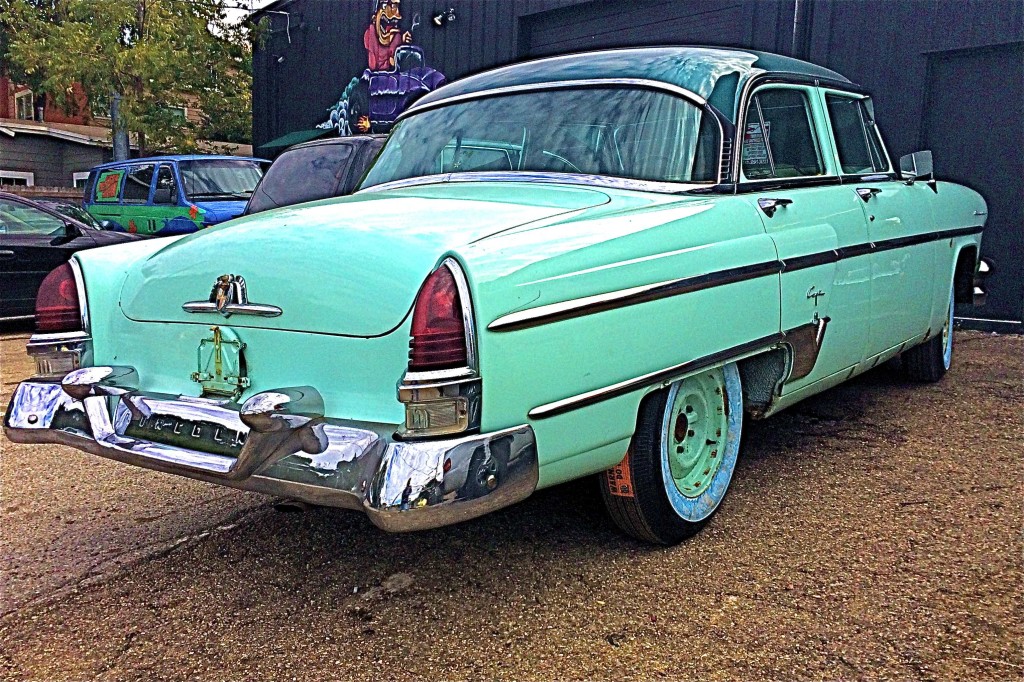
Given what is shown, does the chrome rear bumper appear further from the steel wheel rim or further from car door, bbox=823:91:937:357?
car door, bbox=823:91:937:357

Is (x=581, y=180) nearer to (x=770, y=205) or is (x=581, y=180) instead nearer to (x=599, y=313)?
(x=770, y=205)

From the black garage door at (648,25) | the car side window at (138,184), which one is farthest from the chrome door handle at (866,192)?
the car side window at (138,184)

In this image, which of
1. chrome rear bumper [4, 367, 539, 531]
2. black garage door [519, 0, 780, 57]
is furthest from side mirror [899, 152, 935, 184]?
black garage door [519, 0, 780, 57]

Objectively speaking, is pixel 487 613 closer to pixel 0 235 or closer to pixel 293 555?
pixel 293 555

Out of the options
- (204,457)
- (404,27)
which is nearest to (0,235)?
(204,457)

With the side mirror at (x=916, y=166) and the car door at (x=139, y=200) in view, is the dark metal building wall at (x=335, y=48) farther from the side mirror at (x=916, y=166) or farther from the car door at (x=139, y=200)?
the side mirror at (x=916, y=166)

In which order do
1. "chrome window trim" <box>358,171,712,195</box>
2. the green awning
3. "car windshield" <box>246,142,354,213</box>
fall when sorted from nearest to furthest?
"chrome window trim" <box>358,171,712,195</box>
"car windshield" <box>246,142,354,213</box>
the green awning

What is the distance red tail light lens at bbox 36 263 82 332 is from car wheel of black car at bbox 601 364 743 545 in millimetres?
1819

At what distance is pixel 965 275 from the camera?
536 centimetres

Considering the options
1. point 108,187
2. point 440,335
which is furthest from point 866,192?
point 108,187

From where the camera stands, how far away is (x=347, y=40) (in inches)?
644

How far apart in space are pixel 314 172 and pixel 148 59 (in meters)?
12.8

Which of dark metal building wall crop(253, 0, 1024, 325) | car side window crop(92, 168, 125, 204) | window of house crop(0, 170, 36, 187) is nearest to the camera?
dark metal building wall crop(253, 0, 1024, 325)

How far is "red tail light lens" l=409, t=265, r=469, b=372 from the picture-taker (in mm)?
2244
